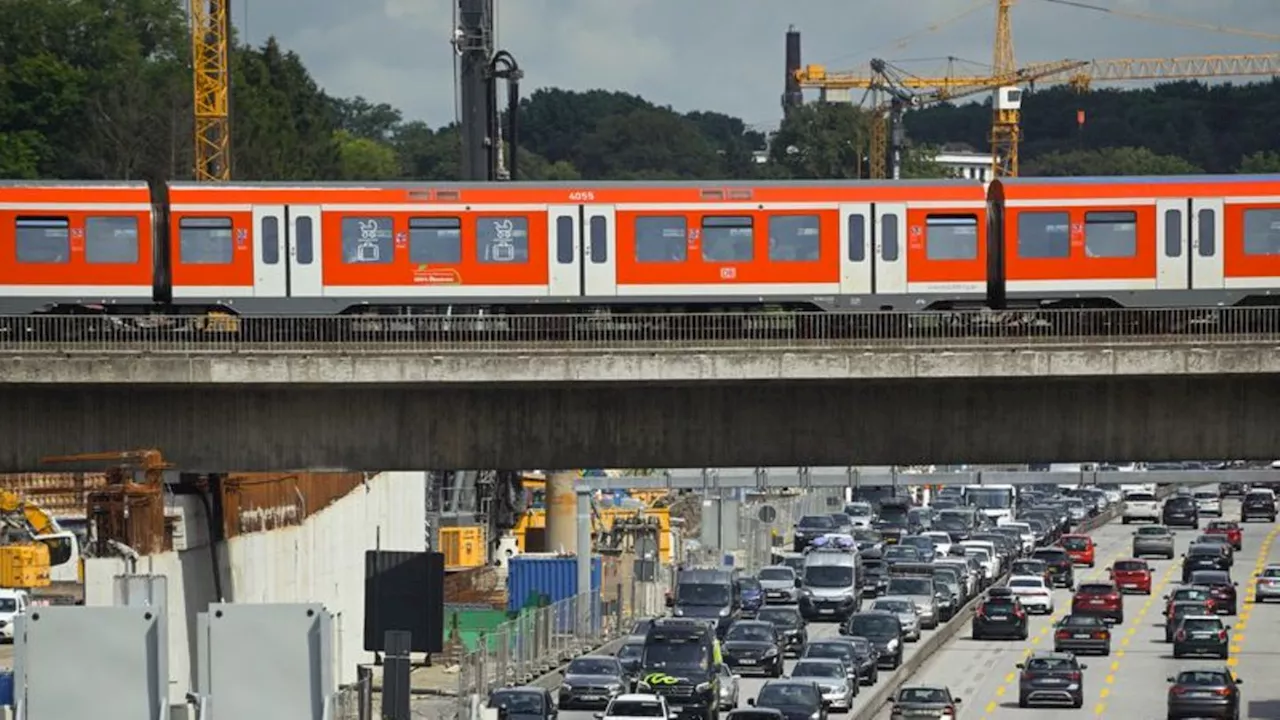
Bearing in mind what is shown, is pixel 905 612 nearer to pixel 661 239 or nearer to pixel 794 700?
pixel 794 700

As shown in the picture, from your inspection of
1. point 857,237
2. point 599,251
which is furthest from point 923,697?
point 599,251

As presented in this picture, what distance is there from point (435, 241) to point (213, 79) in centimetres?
7519

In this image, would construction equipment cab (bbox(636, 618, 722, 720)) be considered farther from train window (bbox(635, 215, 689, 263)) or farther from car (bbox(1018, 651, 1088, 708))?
train window (bbox(635, 215, 689, 263))

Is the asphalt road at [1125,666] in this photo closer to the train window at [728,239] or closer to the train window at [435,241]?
the train window at [728,239]

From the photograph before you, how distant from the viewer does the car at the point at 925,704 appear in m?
47.5

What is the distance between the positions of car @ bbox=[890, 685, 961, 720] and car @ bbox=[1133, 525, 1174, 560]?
162 ft

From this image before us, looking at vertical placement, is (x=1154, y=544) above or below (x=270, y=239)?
below

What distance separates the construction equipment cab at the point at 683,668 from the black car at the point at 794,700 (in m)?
1.57

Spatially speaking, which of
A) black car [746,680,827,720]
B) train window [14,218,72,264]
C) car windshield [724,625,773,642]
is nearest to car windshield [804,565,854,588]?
car windshield [724,625,773,642]

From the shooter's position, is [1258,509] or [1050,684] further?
[1258,509]

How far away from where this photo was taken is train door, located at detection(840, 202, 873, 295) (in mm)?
44812

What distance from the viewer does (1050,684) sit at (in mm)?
53844

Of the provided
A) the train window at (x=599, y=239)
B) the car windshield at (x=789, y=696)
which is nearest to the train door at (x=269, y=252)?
the train window at (x=599, y=239)

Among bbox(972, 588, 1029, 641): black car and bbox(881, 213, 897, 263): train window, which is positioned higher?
bbox(881, 213, 897, 263): train window
